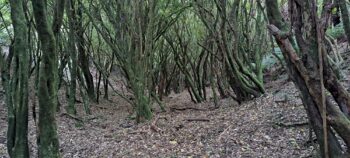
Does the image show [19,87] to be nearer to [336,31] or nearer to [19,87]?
[19,87]

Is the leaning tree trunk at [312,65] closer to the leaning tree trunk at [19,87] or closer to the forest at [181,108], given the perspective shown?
the forest at [181,108]

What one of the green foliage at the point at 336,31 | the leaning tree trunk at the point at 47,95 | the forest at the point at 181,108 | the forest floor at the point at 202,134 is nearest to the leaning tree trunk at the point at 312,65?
the forest at the point at 181,108

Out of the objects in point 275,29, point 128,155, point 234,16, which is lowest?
point 128,155

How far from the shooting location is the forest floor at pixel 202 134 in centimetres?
505

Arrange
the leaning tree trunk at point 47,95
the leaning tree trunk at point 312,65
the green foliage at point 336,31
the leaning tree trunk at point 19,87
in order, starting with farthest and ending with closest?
the green foliage at point 336,31 → the leaning tree trunk at point 19,87 → the leaning tree trunk at point 47,95 → the leaning tree trunk at point 312,65

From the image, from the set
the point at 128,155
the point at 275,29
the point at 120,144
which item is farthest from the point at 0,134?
the point at 275,29

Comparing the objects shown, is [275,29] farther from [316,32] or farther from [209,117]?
[209,117]

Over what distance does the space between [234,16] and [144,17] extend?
1.96m

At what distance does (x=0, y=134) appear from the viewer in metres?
7.36

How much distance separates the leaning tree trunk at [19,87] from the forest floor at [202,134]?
1.41m

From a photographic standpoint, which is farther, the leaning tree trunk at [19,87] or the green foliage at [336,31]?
the green foliage at [336,31]

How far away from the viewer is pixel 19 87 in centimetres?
454

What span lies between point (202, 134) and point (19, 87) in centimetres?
297

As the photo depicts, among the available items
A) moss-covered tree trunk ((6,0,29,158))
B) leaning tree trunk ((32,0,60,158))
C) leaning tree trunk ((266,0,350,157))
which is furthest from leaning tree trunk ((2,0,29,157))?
leaning tree trunk ((266,0,350,157))
